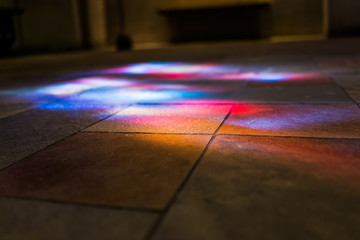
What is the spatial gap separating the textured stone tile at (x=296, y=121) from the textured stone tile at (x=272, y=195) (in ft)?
0.56

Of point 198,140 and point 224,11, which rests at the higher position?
point 224,11

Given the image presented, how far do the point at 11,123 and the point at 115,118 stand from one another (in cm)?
62

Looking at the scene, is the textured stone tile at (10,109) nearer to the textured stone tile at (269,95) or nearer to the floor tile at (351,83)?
the textured stone tile at (269,95)

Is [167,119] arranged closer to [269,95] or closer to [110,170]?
[110,170]

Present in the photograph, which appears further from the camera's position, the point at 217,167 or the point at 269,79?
the point at 269,79

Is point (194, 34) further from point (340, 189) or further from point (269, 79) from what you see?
point (340, 189)

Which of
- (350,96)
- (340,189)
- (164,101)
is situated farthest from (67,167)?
(350,96)

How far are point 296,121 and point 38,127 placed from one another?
55.6 inches

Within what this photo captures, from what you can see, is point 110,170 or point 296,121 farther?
point 296,121

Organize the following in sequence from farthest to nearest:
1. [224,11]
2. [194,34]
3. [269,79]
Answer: [194,34], [224,11], [269,79]

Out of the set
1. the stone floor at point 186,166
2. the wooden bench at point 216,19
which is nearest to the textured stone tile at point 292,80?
the stone floor at point 186,166

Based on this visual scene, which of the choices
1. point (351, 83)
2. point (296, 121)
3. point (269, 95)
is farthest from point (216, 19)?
point (296, 121)

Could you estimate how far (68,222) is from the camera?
3.39 feet

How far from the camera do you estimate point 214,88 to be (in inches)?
127
